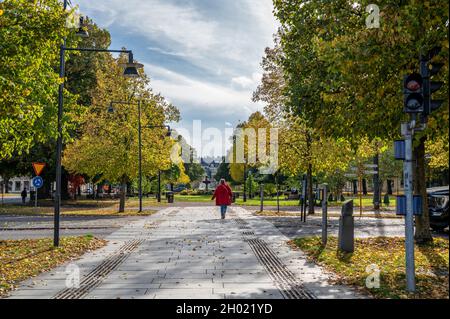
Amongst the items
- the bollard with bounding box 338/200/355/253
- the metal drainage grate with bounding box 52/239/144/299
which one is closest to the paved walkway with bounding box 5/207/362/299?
the metal drainage grate with bounding box 52/239/144/299

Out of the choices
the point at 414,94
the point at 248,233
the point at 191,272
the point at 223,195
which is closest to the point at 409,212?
the point at 414,94

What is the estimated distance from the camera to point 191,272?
28.7 ft

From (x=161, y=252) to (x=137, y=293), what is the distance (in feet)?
14.4

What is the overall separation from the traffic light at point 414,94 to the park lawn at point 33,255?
6.21 metres

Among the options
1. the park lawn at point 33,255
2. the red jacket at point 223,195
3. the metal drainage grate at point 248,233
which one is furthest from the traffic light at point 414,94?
the red jacket at point 223,195

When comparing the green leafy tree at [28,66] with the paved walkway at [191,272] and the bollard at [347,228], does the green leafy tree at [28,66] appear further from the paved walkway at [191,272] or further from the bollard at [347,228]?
the bollard at [347,228]

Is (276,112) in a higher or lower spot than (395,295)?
higher

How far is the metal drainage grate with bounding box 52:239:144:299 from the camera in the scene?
6.98 meters

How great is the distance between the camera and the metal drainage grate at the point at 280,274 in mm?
7021
